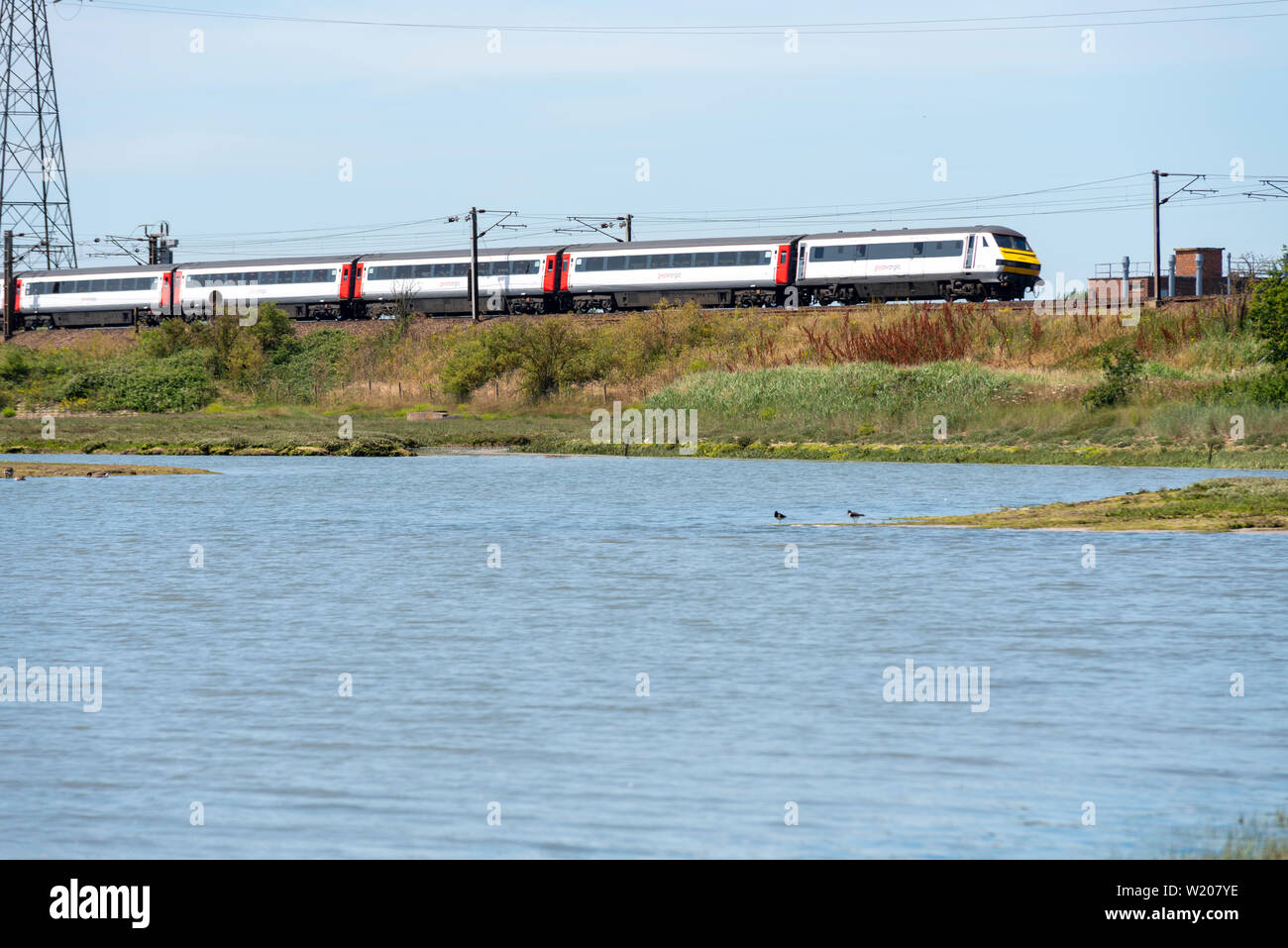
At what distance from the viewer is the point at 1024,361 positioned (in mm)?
60094

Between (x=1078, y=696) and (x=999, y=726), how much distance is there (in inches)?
53.5

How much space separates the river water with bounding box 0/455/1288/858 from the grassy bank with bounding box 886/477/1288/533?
0.93 m

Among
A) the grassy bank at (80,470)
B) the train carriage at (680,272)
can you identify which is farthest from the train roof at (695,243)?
the grassy bank at (80,470)

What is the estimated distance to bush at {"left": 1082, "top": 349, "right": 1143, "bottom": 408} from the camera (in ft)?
159

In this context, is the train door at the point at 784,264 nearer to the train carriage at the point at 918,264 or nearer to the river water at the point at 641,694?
the train carriage at the point at 918,264

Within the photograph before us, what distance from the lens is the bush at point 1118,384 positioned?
4847cm

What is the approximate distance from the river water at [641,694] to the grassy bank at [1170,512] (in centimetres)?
93

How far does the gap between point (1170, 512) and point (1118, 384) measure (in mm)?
22358

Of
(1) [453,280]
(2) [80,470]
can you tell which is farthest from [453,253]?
(2) [80,470]

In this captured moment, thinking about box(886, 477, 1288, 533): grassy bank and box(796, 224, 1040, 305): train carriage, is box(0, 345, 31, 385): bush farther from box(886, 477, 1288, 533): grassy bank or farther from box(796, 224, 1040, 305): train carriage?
box(886, 477, 1288, 533): grassy bank

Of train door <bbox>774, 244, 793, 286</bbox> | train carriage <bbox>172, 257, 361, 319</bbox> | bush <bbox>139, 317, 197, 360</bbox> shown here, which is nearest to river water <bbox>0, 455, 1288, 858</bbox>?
train door <bbox>774, 244, 793, 286</bbox>

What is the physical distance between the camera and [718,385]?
Answer: 5894cm
